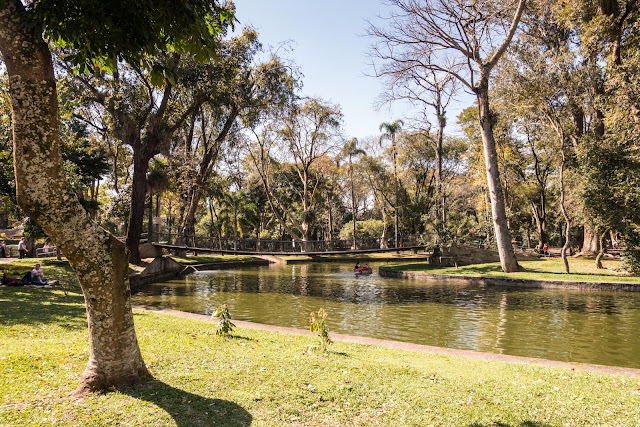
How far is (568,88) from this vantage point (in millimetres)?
19688

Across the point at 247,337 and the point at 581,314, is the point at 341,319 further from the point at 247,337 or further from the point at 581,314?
the point at 581,314

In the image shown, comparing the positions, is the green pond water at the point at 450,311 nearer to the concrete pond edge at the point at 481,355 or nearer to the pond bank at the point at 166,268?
the pond bank at the point at 166,268

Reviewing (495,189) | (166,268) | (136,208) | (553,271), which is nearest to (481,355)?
(495,189)

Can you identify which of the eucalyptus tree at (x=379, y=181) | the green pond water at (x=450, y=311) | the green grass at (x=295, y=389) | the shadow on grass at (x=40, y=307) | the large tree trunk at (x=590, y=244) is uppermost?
the eucalyptus tree at (x=379, y=181)

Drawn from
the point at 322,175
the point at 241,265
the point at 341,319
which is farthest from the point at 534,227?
the point at 341,319

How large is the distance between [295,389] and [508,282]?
54.1ft

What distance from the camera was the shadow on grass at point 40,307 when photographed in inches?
311

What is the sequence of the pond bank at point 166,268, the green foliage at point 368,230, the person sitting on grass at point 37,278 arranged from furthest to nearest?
1. the green foliage at point 368,230
2. the pond bank at point 166,268
3. the person sitting on grass at point 37,278

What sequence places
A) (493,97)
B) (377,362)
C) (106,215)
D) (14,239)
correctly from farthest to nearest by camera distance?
(14,239) → (106,215) → (493,97) → (377,362)

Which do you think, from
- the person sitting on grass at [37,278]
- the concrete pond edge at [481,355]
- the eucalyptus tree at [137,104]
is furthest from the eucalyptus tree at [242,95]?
the concrete pond edge at [481,355]

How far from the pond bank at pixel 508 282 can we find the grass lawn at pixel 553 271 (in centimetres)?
50

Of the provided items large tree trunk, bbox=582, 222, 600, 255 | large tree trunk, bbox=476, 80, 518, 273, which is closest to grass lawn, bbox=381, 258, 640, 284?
large tree trunk, bbox=476, 80, 518, 273

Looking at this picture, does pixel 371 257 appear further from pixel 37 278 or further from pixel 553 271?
pixel 37 278

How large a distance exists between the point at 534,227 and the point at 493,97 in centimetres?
2719
